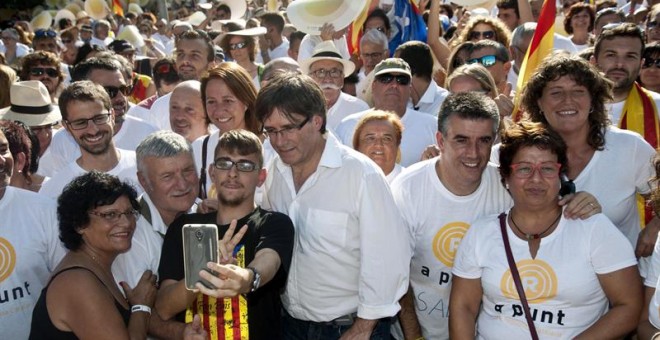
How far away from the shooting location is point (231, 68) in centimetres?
498

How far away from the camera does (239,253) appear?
3447mm

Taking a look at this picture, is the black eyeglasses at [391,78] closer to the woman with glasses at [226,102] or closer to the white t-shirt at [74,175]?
the woman with glasses at [226,102]

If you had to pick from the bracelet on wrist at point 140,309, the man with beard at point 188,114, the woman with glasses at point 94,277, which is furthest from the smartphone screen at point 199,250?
the man with beard at point 188,114

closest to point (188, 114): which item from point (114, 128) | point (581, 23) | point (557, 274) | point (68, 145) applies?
point (114, 128)

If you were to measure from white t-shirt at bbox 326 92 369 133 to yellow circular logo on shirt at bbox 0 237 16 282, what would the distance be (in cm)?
269

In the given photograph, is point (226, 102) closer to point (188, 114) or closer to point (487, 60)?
point (188, 114)

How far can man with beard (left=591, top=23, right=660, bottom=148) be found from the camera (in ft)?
15.3

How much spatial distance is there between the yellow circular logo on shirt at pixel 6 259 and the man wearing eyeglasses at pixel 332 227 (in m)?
1.43

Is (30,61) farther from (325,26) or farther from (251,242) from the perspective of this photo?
(251,242)

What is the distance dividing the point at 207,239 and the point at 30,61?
5.40 m

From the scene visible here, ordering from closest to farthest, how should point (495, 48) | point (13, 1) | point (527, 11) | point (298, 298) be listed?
point (298, 298)
point (495, 48)
point (527, 11)
point (13, 1)

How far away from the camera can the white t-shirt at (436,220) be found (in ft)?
12.6

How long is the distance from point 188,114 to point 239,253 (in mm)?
2398

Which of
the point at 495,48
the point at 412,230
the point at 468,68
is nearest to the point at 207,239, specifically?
the point at 412,230
